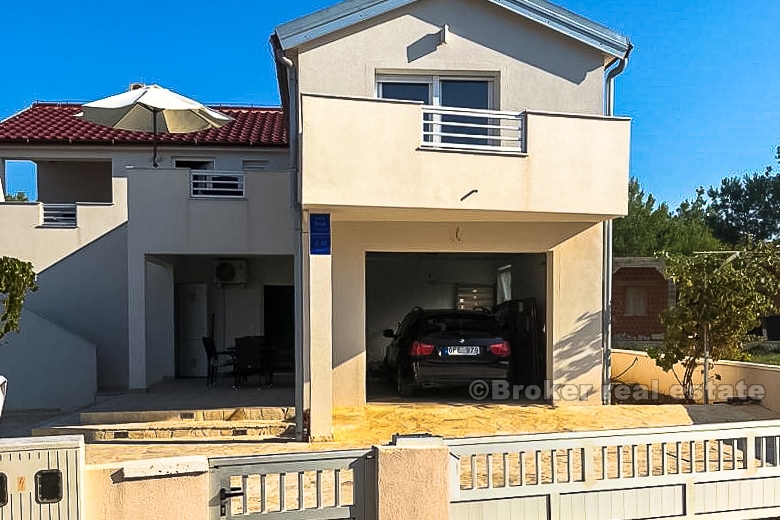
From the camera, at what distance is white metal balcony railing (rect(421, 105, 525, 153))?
8930 millimetres

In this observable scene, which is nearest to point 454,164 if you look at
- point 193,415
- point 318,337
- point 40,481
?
point 318,337

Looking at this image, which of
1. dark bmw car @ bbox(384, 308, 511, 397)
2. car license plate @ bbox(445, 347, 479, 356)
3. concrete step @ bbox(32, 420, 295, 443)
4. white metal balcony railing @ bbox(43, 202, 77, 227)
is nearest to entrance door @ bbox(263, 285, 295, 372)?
white metal balcony railing @ bbox(43, 202, 77, 227)

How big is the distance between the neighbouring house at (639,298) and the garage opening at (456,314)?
1022 centimetres

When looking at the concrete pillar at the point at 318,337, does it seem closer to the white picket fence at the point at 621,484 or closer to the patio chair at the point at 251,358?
the patio chair at the point at 251,358

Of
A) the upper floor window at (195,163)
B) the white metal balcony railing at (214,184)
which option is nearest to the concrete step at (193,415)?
the white metal balcony railing at (214,184)

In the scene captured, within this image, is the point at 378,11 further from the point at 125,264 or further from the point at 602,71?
the point at 125,264

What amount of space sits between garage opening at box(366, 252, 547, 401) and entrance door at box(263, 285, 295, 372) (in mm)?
2128

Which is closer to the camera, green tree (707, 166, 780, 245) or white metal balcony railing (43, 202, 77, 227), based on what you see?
white metal balcony railing (43, 202, 77, 227)

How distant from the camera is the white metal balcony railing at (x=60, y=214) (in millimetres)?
14254

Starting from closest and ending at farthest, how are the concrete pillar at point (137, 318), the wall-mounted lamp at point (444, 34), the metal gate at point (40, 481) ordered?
the metal gate at point (40, 481) < the wall-mounted lamp at point (444, 34) < the concrete pillar at point (137, 318)

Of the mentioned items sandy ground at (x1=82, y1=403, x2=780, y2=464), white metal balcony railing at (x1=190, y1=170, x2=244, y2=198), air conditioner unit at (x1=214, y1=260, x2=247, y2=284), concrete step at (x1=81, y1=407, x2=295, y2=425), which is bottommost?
sandy ground at (x1=82, y1=403, x2=780, y2=464)

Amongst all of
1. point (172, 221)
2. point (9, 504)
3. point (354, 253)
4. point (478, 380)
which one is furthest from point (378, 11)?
point (9, 504)

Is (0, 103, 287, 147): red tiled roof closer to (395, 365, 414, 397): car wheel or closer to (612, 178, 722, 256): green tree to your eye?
(395, 365, 414, 397): car wheel

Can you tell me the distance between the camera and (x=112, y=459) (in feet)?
25.3
